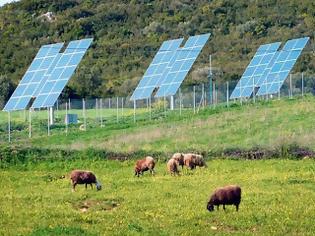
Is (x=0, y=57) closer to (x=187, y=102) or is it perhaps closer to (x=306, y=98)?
(x=187, y=102)

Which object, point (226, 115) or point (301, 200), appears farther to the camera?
point (226, 115)

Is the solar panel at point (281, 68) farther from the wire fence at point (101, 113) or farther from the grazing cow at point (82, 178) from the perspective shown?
the grazing cow at point (82, 178)

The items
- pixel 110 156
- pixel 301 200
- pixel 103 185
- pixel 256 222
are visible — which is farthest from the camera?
pixel 110 156

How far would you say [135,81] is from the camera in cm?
8475

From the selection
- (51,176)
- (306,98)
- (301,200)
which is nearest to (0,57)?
(306,98)

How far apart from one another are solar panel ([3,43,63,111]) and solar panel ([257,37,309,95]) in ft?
54.1

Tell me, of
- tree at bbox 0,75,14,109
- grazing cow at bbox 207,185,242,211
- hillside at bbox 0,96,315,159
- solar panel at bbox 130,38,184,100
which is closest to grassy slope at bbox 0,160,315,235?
grazing cow at bbox 207,185,242,211

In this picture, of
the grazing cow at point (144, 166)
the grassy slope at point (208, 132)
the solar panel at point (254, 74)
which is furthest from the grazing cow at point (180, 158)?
the solar panel at point (254, 74)

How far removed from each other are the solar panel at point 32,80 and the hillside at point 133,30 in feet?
88.1

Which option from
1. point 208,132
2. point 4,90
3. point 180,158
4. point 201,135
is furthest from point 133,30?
point 180,158

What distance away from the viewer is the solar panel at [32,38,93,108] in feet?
157

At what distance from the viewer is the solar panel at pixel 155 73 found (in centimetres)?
5624

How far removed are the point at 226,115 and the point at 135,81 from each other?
121ft

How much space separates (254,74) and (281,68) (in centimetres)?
207
